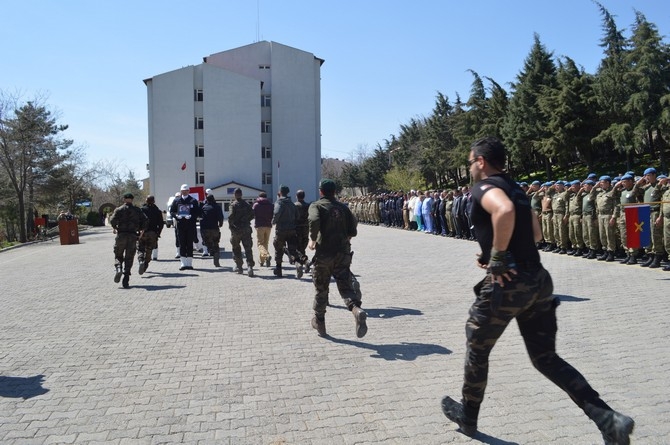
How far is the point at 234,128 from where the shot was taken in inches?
2251

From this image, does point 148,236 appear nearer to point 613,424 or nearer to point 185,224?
point 185,224

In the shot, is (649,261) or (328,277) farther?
(649,261)

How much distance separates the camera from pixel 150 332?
7.42 meters

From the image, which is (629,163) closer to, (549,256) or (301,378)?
(549,256)

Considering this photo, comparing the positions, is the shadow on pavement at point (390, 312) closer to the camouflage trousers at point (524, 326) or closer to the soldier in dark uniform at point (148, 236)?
the camouflage trousers at point (524, 326)

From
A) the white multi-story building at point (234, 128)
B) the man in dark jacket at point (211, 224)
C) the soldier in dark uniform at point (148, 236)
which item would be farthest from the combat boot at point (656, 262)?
the white multi-story building at point (234, 128)

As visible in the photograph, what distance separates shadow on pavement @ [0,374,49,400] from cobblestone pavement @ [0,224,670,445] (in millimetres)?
20

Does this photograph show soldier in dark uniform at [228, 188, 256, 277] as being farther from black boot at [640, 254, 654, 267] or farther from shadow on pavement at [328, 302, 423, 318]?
black boot at [640, 254, 654, 267]

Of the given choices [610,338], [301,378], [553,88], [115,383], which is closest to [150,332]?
[115,383]

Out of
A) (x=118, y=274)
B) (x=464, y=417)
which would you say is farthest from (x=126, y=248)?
(x=464, y=417)

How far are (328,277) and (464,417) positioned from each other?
3.21 metres

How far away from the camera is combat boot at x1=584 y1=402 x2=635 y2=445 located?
337cm

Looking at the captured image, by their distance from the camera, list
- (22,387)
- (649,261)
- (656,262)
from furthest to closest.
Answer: (649,261), (656,262), (22,387)

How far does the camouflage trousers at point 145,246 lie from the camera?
13578mm
